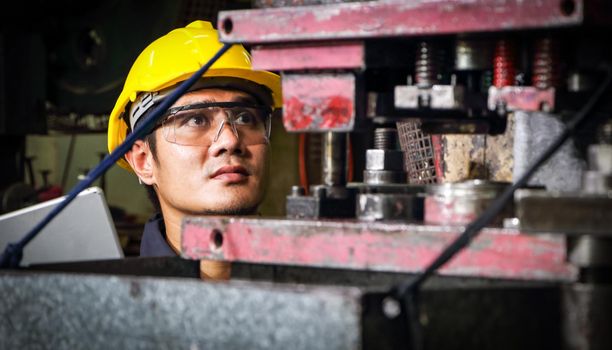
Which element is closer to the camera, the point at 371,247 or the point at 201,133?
the point at 371,247

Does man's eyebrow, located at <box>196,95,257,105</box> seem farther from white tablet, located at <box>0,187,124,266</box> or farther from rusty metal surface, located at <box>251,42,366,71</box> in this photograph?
rusty metal surface, located at <box>251,42,366,71</box>

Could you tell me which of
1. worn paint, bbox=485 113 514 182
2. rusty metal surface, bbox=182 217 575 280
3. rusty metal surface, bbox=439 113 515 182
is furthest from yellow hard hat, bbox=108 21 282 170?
rusty metal surface, bbox=182 217 575 280

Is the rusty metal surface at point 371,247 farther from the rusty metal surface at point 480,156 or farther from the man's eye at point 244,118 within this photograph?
the man's eye at point 244,118

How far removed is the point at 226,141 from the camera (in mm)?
2826

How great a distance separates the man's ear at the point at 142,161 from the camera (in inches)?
122

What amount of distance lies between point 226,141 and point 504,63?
1583 mm

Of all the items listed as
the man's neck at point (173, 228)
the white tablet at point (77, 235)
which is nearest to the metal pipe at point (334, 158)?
the white tablet at point (77, 235)

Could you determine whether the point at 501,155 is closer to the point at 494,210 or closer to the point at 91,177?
the point at 494,210

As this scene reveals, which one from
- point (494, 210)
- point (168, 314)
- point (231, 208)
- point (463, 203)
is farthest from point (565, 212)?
point (231, 208)

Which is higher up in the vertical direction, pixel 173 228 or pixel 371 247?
pixel 371 247

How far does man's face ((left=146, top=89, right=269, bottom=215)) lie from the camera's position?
280cm

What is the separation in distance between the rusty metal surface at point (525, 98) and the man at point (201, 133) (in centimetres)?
155

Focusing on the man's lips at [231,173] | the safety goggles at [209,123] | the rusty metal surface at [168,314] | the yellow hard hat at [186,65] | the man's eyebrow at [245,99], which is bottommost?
the rusty metal surface at [168,314]

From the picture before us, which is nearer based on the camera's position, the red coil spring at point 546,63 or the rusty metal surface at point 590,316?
the rusty metal surface at point 590,316
